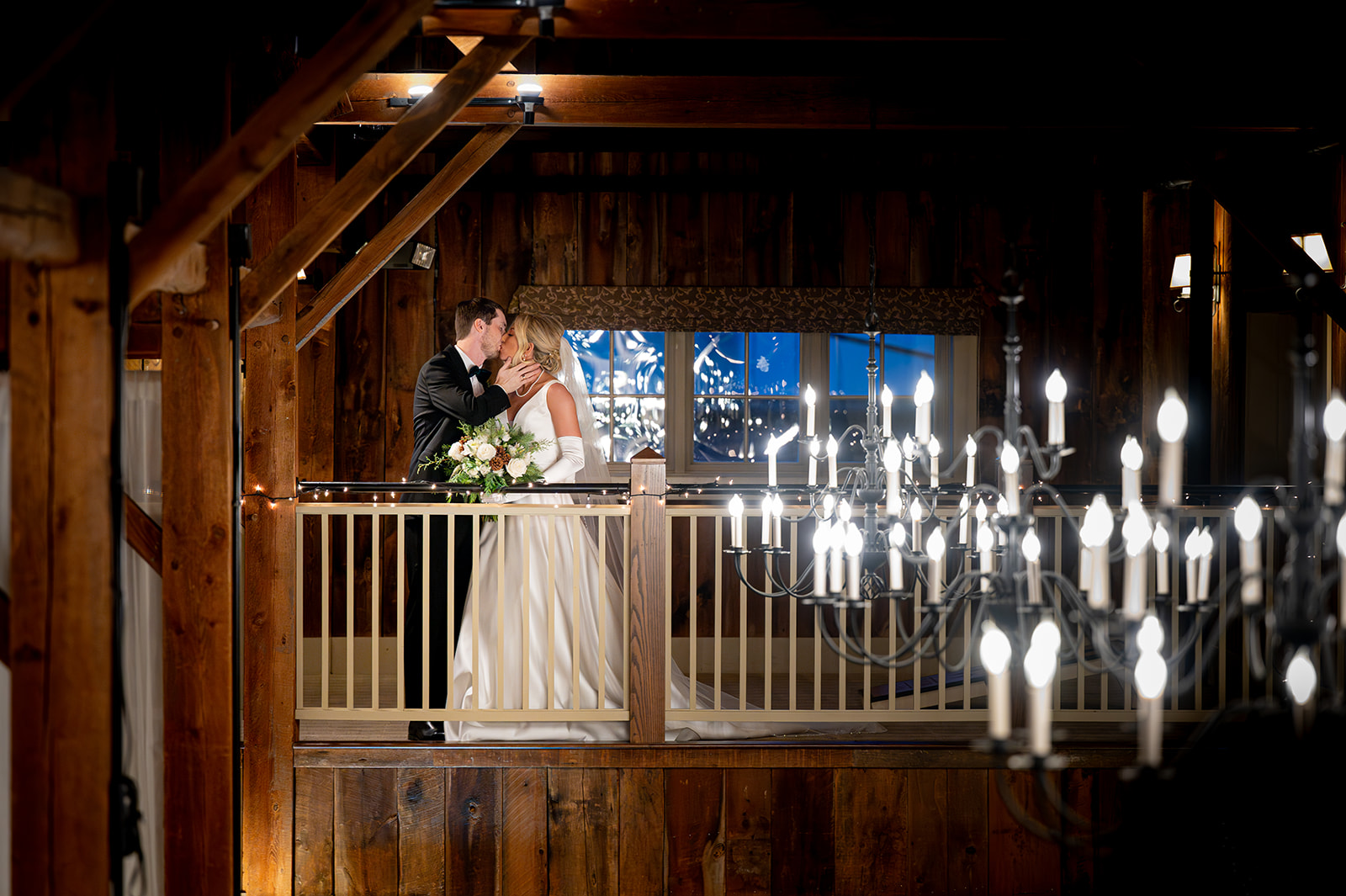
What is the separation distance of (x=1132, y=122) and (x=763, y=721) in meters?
2.82

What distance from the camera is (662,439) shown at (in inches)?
225

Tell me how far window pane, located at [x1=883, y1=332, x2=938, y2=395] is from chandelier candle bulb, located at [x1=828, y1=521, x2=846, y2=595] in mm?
3635

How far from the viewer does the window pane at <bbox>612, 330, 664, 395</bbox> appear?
5719mm

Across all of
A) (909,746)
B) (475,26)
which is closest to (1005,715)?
(909,746)

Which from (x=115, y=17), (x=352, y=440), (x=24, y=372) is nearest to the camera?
(x=24, y=372)

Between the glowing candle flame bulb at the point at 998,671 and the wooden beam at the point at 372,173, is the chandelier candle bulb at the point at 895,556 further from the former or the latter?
the wooden beam at the point at 372,173

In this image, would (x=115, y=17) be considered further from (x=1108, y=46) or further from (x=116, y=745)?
(x=1108, y=46)

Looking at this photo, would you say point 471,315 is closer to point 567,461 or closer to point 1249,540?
point 567,461

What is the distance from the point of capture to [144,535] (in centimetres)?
279

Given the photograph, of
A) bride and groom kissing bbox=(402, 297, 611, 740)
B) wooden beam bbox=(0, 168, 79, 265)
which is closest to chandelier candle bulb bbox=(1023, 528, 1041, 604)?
bride and groom kissing bbox=(402, 297, 611, 740)

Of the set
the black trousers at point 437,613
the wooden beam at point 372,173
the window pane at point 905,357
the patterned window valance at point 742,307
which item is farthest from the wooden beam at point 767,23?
the window pane at point 905,357

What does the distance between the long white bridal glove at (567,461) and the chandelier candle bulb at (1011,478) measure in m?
2.53

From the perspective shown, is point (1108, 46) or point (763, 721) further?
point (763, 721)

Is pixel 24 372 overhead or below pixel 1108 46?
below
